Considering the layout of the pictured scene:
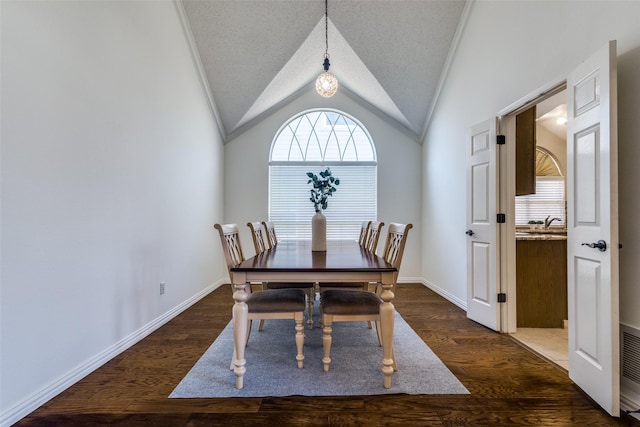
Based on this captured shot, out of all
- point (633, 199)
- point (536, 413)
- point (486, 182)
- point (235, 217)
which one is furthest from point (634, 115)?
point (235, 217)

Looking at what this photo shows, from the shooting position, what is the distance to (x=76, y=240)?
1.92 meters

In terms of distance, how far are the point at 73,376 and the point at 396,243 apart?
88.4 inches

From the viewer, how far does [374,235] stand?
277 centimetres

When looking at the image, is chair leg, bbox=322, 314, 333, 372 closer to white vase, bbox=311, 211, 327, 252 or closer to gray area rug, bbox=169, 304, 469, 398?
gray area rug, bbox=169, 304, 469, 398

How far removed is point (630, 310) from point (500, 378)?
2.68 ft

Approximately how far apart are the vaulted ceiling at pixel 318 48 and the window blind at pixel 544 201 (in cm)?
206

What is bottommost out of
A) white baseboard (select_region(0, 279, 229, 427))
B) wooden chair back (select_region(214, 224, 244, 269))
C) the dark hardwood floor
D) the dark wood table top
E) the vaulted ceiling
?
the dark hardwood floor

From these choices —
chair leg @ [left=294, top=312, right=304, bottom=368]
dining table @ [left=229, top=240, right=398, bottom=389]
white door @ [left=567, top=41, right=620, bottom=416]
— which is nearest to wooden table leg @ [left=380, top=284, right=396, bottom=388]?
dining table @ [left=229, top=240, right=398, bottom=389]

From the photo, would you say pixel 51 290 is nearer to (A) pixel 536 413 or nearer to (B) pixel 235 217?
(A) pixel 536 413

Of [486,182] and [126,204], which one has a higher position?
[486,182]

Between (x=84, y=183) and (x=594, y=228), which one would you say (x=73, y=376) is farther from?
(x=594, y=228)

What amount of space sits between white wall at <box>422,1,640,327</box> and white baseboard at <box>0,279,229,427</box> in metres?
3.24

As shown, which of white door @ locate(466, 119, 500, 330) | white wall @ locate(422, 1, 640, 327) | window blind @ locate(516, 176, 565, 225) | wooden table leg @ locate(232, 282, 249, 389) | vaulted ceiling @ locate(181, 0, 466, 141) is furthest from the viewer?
window blind @ locate(516, 176, 565, 225)

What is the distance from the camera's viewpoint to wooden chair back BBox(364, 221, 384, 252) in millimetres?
2650
